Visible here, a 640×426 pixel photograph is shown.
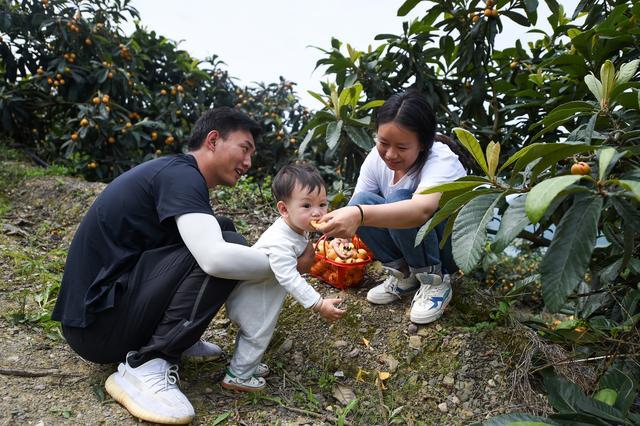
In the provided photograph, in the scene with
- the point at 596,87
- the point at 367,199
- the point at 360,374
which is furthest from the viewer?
the point at 367,199

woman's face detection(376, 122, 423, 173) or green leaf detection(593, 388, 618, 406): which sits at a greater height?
woman's face detection(376, 122, 423, 173)

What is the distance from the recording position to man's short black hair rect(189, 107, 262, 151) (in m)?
1.94

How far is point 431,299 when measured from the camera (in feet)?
7.22

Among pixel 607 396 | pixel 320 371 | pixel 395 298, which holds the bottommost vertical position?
pixel 320 371

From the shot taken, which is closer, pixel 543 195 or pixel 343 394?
pixel 543 195

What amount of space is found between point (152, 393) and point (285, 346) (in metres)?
0.65

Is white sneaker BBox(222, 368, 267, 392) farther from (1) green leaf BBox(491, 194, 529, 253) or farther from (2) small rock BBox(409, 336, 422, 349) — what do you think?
(1) green leaf BBox(491, 194, 529, 253)

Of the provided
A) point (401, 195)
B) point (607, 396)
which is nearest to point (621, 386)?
point (607, 396)

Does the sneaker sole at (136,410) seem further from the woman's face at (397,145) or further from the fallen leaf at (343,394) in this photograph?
the woman's face at (397,145)

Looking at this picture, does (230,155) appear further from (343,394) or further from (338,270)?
(343,394)

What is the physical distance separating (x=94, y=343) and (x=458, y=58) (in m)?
2.24

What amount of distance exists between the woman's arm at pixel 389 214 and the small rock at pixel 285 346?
2.00 ft

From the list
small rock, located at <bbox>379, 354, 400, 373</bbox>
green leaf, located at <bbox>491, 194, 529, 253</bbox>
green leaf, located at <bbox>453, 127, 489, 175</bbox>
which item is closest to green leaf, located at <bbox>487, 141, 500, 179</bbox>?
green leaf, located at <bbox>453, 127, 489, 175</bbox>

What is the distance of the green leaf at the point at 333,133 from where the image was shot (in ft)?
8.50
